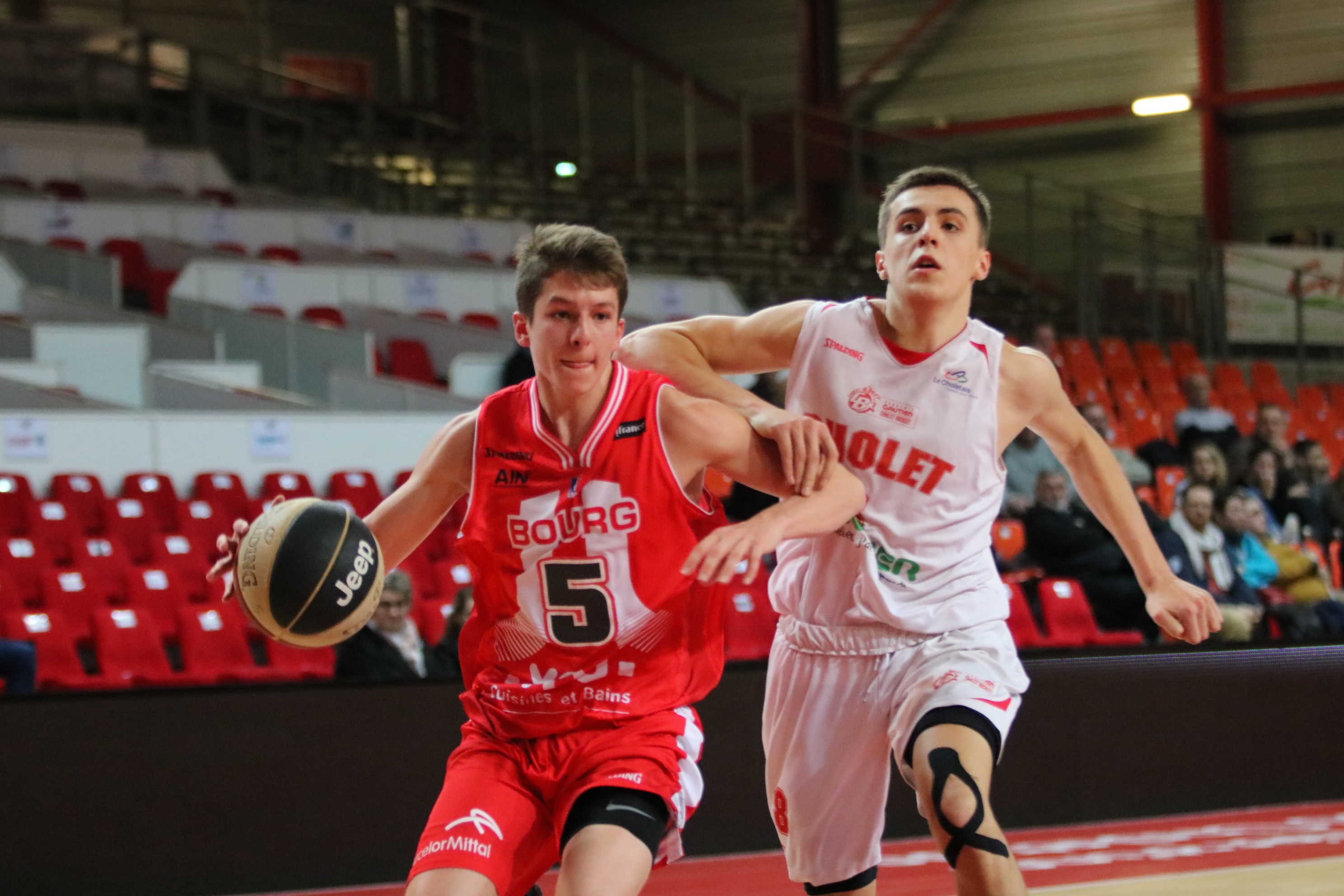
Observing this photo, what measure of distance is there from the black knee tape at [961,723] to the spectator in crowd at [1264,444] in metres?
6.72

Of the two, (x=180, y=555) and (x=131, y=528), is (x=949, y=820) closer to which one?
(x=180, y=555)

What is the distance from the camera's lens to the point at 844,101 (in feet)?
70.6

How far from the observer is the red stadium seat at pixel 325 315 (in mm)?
12328

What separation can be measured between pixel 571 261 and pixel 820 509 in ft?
2.40

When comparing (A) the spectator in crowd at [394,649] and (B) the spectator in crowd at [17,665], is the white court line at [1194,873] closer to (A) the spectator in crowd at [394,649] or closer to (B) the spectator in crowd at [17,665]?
(A) the spectator in crowd at [394,649]

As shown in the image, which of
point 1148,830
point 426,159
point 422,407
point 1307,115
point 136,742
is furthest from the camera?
point 1307,115

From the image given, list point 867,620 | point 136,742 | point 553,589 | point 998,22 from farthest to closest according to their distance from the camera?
point 998,22, point 136,742, point 867,620, point 553,589

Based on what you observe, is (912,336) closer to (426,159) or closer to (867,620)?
(867,620)

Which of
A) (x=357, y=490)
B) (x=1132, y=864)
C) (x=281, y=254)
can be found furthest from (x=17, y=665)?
(x=281, y=254)

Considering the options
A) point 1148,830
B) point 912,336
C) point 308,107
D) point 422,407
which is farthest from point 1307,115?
point 912,336

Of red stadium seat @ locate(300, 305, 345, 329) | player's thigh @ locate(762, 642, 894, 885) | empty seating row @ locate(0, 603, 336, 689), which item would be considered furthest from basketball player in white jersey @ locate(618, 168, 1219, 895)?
red stadium seat @ locate(300, 305, 345, 329)

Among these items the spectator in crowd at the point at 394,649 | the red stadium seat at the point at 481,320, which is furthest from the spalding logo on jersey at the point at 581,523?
the red stadium seat at the point at 481,320

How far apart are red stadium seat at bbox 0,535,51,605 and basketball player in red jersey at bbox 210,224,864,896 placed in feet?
14.9

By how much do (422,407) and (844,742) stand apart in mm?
7054
